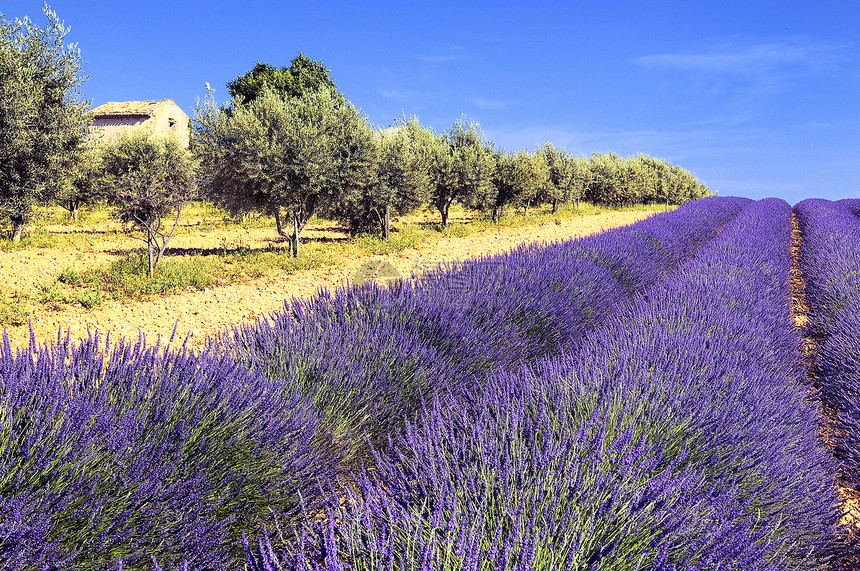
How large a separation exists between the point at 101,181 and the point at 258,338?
59.8 feet

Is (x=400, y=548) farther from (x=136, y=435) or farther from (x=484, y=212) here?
(x=484, y=212)

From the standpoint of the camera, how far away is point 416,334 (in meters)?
3.58

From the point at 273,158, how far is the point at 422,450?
35.2 feet

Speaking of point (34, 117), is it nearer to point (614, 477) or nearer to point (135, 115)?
point (614, 477)

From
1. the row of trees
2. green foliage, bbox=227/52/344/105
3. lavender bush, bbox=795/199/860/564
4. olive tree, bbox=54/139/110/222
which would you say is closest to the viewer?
lavender bush, bbox=795/199/860/564

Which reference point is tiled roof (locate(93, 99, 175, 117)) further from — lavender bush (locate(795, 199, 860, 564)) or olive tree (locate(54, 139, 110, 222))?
lavender bush (locate(795, 199, 860, 564))

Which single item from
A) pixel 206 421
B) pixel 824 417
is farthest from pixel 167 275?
pixel 824 417

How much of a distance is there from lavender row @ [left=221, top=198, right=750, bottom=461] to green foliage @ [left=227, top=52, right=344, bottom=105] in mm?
28102

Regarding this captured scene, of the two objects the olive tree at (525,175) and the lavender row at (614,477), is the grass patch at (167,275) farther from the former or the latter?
the olive tree at (525,175)

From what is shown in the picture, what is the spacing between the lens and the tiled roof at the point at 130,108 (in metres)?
31.0

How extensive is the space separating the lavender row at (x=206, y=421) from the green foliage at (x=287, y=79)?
29.3 metres

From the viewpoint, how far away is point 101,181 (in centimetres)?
1748

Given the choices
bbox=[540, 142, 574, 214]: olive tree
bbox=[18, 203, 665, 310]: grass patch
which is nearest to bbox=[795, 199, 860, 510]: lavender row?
bbox=[18, 203, 665, 310]: grass patch

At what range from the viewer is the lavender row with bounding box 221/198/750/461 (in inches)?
116
